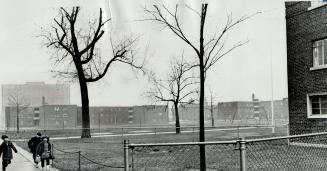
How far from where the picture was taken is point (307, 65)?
18969 mm

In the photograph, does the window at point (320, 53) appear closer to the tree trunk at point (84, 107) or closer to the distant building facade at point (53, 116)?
the tree trunk at point (84, 107)

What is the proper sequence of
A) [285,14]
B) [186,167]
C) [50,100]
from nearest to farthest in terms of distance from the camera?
[186,167] → [285,14] → [50,100]

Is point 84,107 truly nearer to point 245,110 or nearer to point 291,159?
point 291,159

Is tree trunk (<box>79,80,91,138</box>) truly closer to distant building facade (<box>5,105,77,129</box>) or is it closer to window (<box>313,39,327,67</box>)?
window (<box>313,39,327,67</box>)

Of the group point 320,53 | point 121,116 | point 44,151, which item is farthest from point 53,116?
point 44,151

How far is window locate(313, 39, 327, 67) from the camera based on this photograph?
59.4 feet

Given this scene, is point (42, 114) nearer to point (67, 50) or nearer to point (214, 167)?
point (67, 50)

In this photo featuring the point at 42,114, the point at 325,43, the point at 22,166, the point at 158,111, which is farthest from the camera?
the point at 158,111

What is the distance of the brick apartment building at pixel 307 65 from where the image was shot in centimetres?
1812

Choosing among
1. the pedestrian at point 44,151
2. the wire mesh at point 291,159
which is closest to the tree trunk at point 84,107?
the pedestrian at point 44,151

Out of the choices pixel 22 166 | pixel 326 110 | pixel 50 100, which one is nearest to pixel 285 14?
pixel 326 110

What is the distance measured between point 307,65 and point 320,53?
0.87 meters

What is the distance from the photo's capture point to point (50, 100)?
440 ft

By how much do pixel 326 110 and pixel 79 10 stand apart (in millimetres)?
23502
